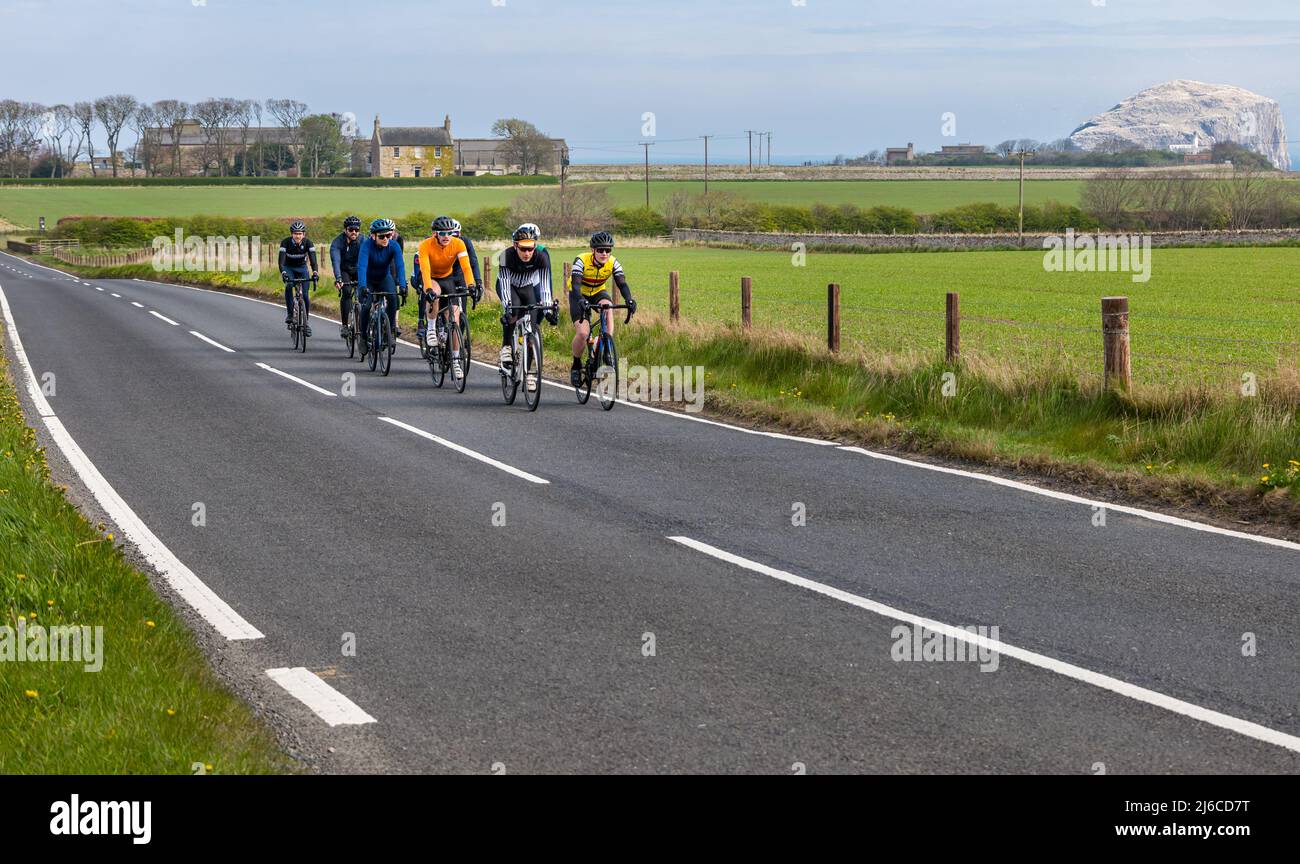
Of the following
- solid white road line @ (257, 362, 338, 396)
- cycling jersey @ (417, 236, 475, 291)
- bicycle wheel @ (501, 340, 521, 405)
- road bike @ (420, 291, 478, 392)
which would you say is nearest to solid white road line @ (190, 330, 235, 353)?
solid white road line @ (257, 362, 338, 396)

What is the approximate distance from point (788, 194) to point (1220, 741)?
483 feet

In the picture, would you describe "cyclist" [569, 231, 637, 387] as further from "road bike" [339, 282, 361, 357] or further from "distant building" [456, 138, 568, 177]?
"distant building" [456, 138, 568, 177]

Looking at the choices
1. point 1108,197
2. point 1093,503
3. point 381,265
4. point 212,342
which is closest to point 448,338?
point 381,265

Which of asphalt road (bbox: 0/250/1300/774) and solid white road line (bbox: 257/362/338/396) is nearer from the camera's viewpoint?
asphalt road (bbox: 0/250/1300/774)

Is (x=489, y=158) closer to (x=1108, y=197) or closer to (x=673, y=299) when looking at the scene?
(x=1108, y=197)

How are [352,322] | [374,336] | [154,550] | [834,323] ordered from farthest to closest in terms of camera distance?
[352,322] → [374,336] → [834,323] → [154,550]

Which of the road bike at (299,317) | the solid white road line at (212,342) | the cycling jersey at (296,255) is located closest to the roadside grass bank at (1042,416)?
the road bike at (299,317)

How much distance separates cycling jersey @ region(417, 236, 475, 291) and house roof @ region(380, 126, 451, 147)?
537ft

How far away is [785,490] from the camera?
1073 cm

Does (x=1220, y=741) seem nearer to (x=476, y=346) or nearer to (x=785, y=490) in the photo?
(x=785, y=490)

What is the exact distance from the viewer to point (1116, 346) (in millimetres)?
12484

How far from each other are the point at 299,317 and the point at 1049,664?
18.9 meters

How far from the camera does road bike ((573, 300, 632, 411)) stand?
15633mm
